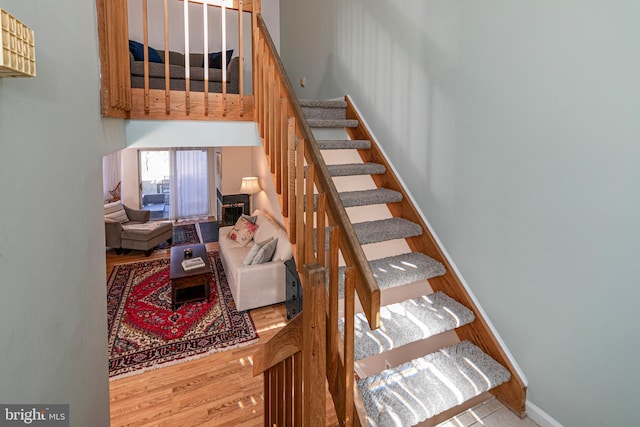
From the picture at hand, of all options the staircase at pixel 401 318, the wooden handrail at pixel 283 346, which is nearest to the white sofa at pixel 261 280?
the staircase at pixel 401 318

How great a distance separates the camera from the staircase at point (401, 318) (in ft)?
5.59

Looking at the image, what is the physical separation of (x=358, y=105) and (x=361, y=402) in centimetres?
259

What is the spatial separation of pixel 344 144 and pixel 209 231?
18.3 feet

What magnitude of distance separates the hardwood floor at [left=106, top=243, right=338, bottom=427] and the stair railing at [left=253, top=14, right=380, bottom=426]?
29.3 inches

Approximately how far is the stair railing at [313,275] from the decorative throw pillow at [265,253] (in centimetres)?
205

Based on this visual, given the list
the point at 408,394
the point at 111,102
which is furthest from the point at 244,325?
the point at 111,102

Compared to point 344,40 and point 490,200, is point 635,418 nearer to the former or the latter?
point 490,200

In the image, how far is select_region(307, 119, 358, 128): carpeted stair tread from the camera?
2972 mm

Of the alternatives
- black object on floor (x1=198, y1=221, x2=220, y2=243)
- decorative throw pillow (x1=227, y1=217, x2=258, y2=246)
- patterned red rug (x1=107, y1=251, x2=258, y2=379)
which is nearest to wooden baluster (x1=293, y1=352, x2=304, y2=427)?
patterned red rug (x1=107, y1=251, x2=258, y2=379)

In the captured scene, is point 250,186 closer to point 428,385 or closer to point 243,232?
point 243,232

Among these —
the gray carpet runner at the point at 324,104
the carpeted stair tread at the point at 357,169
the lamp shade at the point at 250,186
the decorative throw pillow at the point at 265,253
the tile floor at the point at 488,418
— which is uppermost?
the gray carpet runner at the point at 324,104

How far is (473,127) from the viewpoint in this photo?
209cm

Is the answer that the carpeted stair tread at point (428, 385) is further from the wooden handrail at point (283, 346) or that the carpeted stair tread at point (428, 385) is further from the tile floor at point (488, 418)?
the wooden handrail at point (283, 346)

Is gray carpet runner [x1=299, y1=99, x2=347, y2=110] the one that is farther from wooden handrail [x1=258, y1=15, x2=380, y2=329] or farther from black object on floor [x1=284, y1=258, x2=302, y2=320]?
black object on floor [x1=284, y1=258, x2=302, y2=320]
